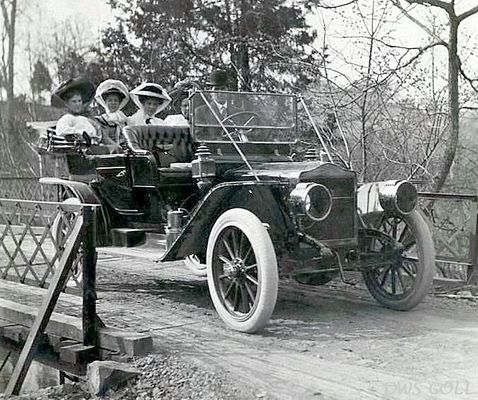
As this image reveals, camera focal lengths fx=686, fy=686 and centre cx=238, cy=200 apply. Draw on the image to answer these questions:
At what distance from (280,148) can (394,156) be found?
11.0 feet

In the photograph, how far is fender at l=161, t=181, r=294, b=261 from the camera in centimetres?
583

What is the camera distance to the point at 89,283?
202 inches

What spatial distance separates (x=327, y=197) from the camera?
5598 mm

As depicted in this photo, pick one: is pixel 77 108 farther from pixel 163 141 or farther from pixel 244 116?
pixel 244 116

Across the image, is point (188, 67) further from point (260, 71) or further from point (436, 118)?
point (436, 118)

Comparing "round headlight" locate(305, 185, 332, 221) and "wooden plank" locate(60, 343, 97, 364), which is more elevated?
"round headlight" locate(305, 185, 332, 221)

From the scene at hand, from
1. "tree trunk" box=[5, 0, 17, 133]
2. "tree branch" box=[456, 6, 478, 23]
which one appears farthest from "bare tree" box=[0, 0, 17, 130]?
"tree branch" box=[456, 6, 478, 23]

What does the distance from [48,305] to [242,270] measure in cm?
154

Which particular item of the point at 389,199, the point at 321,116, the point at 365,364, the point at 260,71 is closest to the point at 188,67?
the point at 260,71

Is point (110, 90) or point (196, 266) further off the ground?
point (110, 90)

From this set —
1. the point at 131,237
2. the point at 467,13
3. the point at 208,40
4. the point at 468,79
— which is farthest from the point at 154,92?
the point at 208,40

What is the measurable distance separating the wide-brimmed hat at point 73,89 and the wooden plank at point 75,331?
282 centimetres

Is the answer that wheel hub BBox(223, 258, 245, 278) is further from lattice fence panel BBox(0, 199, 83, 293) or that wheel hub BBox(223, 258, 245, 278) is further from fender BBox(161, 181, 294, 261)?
lattice fence panel BBox(0, 199, 83, 293)

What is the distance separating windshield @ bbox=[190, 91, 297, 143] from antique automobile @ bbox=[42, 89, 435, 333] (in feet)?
0.04
